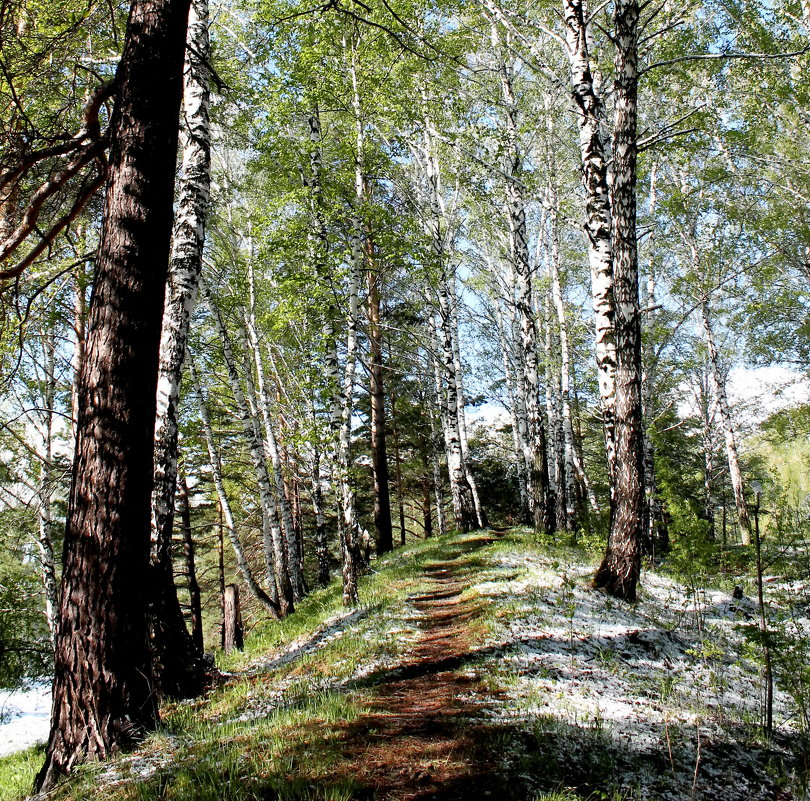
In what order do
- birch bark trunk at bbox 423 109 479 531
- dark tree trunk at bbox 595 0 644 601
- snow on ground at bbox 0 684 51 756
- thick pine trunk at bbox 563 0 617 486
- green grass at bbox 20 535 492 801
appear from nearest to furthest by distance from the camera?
green grass at bbox 20 535 492 801 → dark tree trunk at bbox 595 0 644 601 → thick pine trunk at bbox 563 0 617 486 → snow on ground at bbox 0 684 51 756 → birch bark trunk at bbox 423 109 479 531

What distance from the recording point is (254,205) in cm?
1526

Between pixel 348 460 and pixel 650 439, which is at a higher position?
pixel 650 439

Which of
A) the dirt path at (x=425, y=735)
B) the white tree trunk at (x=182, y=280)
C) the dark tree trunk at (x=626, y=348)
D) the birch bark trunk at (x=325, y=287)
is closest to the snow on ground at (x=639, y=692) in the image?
the dirt path at (x=425, y=735)

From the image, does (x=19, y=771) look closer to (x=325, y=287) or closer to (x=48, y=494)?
(x=48, y=494)

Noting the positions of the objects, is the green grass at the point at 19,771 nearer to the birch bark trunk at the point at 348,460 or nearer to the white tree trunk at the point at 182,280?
the white tree trunk at the point at 182,280

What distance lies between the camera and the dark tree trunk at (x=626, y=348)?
633 centimetres

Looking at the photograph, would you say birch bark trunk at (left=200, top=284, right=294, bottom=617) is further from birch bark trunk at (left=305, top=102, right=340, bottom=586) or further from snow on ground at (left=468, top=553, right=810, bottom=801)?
snow on ground at (left=468, top=553, right=810, bottom=801)

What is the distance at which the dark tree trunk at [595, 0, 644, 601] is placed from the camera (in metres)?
6.33

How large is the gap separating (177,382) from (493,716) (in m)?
4.14

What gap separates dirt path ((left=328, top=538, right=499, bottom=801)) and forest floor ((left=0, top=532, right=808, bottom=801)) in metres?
0.01

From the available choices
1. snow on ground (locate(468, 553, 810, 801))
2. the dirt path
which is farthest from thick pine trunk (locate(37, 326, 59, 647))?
snow on ground (locate(468, 553, 810, 801))

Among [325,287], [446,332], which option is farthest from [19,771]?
[446,332]

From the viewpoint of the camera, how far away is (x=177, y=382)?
525cm

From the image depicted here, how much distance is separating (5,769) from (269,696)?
4996 mm
